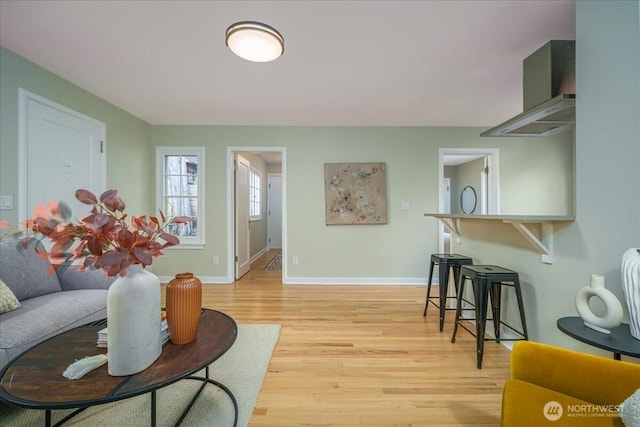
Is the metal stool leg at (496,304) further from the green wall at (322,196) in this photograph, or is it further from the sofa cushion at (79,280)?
the sofa cushion at (79,280)

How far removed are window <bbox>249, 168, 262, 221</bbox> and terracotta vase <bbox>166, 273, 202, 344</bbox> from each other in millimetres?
4223

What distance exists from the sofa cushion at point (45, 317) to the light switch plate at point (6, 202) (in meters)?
0.85

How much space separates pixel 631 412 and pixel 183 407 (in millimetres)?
1797

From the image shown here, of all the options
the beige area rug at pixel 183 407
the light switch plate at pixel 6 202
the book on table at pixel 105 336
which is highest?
the light switch plate at pixel 6 202

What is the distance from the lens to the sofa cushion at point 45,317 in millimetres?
1321

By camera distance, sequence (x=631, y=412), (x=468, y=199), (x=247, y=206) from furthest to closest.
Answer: (x=468, y=199), (x=247, y=206), (x=631, y=412)

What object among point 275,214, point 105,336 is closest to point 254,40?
point 105,336

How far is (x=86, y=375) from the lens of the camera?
95cm

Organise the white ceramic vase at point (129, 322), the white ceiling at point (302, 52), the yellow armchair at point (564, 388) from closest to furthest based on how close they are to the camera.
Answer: the yellow armchair at point (564, 388) → the white ceramic vase at point (129, 322) → the white ceiling at point (302, 52)

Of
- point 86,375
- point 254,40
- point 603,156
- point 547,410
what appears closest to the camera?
point 547,410

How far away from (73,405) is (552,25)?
318 centimetres

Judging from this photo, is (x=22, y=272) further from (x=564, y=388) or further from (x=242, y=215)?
(x=564, y=388)

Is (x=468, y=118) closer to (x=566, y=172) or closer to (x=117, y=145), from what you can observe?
(x=566, y=172)

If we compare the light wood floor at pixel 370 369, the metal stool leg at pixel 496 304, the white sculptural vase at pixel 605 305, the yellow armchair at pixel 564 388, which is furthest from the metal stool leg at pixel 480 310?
the yellow armchair at pixel 564 388
